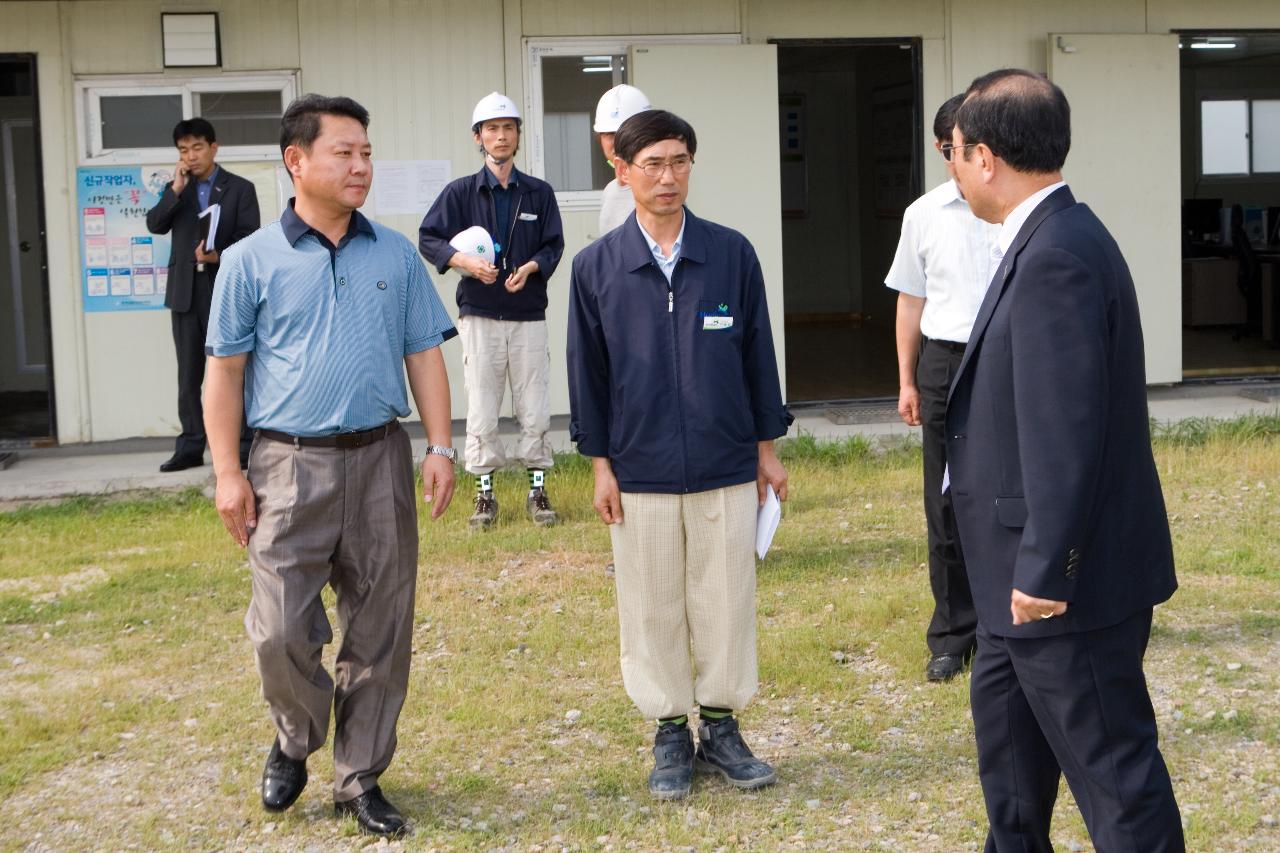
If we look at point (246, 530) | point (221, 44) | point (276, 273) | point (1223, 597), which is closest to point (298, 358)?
point (276, 273)

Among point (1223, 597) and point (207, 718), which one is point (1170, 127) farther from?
point (207, 718)

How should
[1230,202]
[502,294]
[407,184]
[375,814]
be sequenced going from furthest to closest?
[1230,202]
[407,184]
[502,294]
[375,814]

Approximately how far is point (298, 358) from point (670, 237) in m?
1.09

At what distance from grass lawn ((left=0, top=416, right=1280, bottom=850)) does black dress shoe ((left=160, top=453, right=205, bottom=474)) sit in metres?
1.07

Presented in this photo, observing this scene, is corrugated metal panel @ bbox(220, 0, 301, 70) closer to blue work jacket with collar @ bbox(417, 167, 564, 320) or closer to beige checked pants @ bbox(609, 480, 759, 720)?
blue work jacket with collar @ bbox(417, 167, 564, 320)

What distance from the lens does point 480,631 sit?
6.29 m

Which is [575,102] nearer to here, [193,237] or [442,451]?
[193,237]

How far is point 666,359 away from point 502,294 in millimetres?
3624

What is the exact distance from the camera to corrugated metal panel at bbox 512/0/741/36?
34.8 feet

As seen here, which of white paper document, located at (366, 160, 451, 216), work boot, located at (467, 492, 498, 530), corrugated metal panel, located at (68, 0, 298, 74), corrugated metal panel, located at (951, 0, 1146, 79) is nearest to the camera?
work boot, located at (467, 492, 498, 530)

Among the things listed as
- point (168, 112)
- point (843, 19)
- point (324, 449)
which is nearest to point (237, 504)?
point (324, 449)

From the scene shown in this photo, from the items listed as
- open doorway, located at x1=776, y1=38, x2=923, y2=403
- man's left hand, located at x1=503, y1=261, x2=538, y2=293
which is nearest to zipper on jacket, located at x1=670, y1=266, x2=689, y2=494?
man's left hand, located at x1=503, y1=261, x2=538, y2=293

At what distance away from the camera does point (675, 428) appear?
14.3 feet

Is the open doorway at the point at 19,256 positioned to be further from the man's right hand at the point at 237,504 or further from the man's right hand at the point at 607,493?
the man's right hand at the point at 607,493
